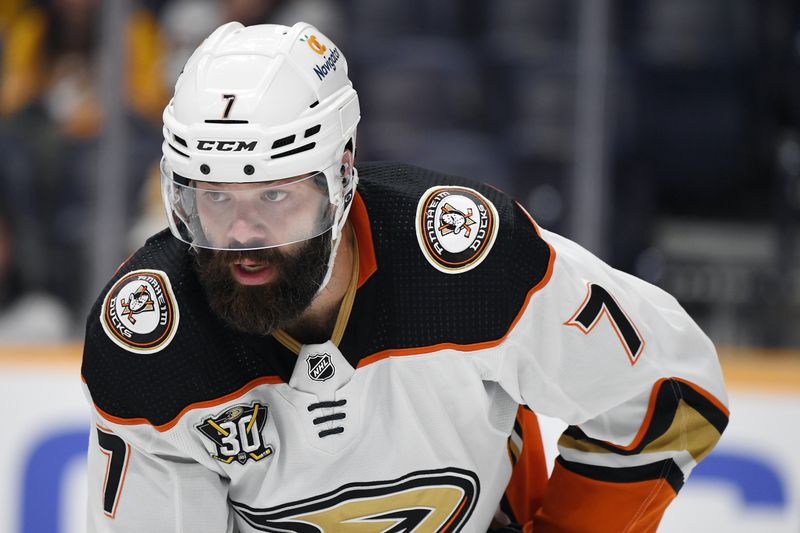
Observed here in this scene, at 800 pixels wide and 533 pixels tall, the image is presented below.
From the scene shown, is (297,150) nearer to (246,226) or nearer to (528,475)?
(246,226)

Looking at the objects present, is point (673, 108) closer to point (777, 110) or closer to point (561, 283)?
point (777, 110)

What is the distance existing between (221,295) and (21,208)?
2104 mm

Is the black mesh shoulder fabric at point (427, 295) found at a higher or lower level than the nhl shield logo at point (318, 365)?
higher

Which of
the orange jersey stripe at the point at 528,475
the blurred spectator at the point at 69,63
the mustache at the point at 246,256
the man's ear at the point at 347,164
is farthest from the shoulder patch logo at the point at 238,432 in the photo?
the blurred spectator at the point at 69,63

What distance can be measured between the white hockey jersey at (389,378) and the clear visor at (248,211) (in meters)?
0.11

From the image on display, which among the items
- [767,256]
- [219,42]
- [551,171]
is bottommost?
[767,256]

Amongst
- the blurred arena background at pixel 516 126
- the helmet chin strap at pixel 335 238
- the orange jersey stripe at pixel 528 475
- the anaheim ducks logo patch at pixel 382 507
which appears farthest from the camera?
the blurred arena background at pixel 516 126

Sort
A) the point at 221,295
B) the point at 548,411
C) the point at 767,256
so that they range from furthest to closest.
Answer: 1. the point at 767,256
2. the point at 548,411
3. the point at 221,295

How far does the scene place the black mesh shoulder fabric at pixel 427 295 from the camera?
145 cm

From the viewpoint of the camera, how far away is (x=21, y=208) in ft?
10.6

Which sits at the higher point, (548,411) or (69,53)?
(69,53)

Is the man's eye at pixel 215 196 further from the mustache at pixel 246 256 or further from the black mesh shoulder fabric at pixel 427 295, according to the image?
the black mesh shoulder fabric at pixel 427 295

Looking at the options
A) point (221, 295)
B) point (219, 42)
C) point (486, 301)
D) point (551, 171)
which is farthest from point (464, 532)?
point (551, 171)

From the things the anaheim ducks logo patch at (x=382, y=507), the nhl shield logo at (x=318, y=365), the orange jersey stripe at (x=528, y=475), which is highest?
the nhl shield logo at (x=318, y=365)
